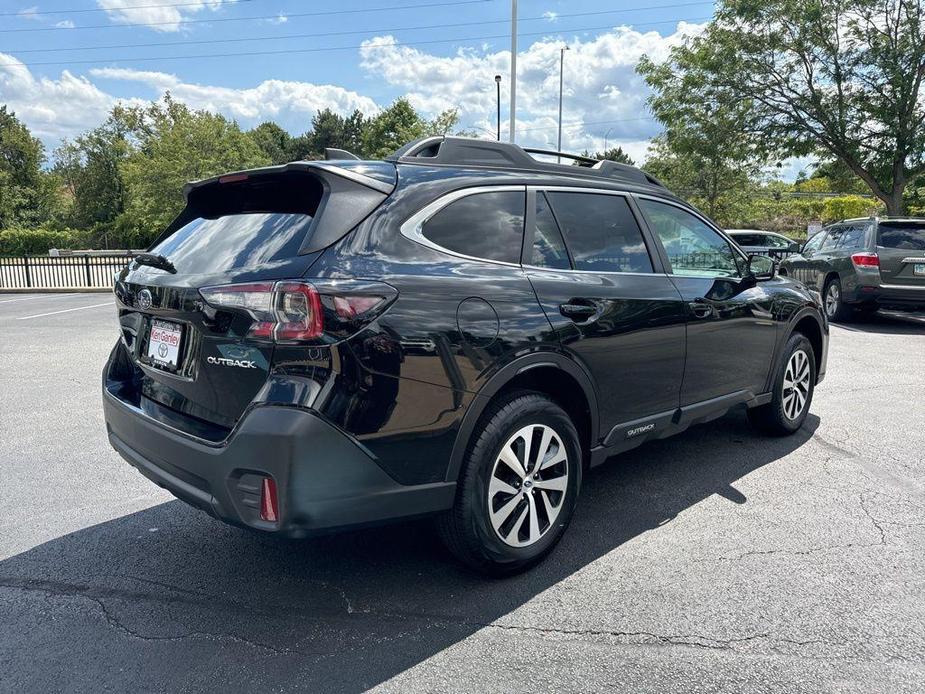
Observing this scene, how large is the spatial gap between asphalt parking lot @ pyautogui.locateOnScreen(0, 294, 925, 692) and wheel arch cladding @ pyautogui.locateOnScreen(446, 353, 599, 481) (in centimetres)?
60

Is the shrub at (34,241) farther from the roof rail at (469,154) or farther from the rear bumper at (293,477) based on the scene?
the rear bumper at (293,477)

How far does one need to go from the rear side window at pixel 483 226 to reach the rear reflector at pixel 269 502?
113 centimetres

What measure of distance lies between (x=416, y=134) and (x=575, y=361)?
38935 millimetres

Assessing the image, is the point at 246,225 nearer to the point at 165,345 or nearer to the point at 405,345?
the point at 165,345

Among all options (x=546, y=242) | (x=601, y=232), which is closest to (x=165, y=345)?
(x=546, y=242)

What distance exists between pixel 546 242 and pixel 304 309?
1335 mm

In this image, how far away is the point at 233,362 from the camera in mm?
2516

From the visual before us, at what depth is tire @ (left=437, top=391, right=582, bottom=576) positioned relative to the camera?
2.83 m

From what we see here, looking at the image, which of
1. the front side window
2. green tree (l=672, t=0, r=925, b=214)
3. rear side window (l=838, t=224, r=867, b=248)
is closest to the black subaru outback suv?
the front side window

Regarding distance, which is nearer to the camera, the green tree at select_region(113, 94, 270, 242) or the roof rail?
the roof rail

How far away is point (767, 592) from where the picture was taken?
294 centimetres

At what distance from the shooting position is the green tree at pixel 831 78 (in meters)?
16.8

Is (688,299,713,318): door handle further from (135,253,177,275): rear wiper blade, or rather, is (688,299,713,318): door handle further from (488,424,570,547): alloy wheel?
(135,253,177,275): rear wiper blade

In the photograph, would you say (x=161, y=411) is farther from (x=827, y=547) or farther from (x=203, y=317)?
(x=827, y=547)
